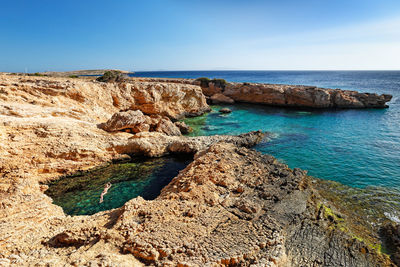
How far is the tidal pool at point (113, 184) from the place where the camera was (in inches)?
410

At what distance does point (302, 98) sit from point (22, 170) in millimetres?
40896

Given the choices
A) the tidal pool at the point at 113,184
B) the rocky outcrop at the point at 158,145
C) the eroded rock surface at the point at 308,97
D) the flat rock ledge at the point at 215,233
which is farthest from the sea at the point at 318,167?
the eroded rock surface at the point at 308,97

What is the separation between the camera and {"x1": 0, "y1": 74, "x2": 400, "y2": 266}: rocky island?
5.65 meters

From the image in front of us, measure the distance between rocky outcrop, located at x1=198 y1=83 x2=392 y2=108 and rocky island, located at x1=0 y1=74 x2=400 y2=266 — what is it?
2702 cm

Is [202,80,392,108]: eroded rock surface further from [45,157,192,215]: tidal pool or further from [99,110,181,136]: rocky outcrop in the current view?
[45,157,192,215]: tidal pool

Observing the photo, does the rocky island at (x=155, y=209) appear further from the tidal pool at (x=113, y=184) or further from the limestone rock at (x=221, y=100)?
the limestone rock at (x=221, y=100)

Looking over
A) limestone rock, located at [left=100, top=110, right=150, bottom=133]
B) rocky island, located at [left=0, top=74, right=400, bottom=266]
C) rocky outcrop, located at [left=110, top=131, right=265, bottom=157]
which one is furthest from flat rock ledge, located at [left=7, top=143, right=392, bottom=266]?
limestone rock, located at [left=100, top=110, right=150, bottom=133]

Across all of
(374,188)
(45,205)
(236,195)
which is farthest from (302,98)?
(45,205)

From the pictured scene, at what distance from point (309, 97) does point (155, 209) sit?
38336mm

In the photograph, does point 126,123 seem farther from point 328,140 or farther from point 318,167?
point 328,140

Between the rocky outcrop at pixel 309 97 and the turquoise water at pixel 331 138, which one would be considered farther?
the rocky outcrop at pixel 309 97

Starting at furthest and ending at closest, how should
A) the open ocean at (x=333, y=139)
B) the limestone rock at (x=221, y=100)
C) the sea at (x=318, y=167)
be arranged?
the limestone rock at (x=221, y=100)
the open ocean at (x=333, y=139)
the sea at (x=318, y=167)

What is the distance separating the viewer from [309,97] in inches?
1435

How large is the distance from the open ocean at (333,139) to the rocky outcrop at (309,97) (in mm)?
2533
